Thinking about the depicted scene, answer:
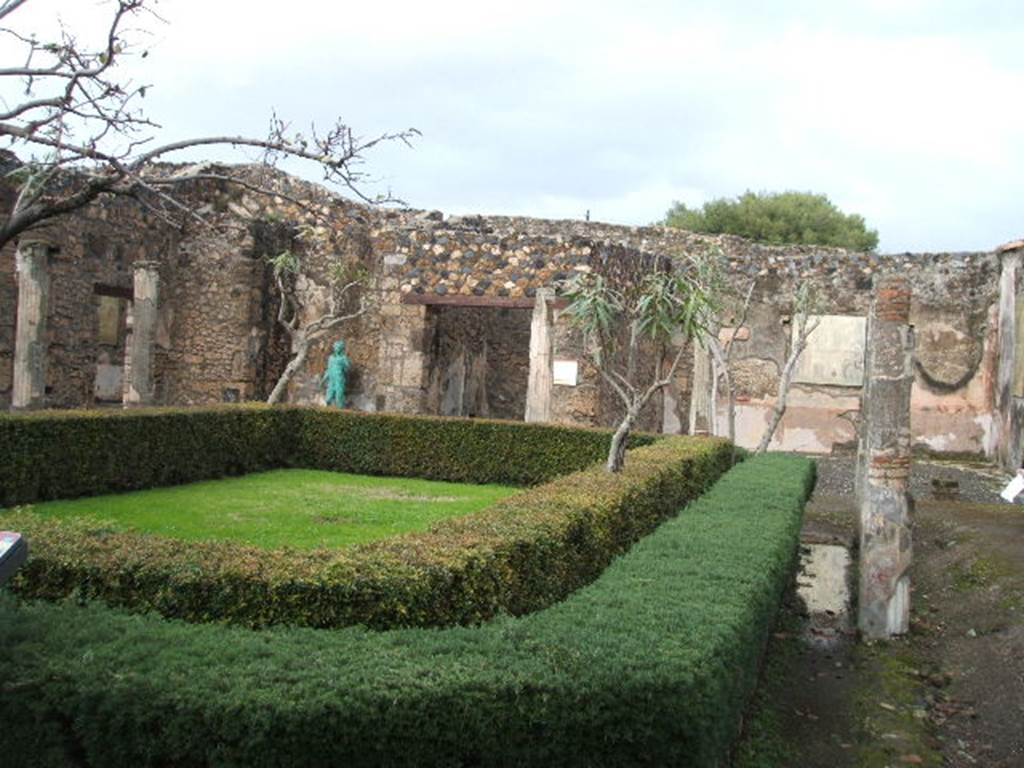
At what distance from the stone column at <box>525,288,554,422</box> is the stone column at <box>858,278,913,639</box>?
742 centimetres

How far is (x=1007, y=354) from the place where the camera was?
16.2 metres

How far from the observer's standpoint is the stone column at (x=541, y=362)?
46.6 feet

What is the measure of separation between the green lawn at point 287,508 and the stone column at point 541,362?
2.40 meters

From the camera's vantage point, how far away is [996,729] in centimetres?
550

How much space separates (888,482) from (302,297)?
426 inches

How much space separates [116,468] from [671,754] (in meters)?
7.93

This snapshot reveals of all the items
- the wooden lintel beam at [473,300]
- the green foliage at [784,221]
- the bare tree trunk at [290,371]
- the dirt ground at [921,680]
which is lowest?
the dirt ground at [921,680]

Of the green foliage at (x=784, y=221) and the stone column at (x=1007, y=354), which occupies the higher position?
the green foliage at (x=784, y=221)

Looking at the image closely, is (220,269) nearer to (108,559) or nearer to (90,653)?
(108,559)

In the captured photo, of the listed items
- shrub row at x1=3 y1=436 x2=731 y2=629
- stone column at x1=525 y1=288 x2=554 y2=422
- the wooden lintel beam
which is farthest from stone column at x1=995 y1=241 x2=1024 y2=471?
shrub row at x1=3 y1=436 x2=731 y2=629

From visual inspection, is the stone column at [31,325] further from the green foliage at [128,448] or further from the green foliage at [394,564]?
the green foliage at [394,564]

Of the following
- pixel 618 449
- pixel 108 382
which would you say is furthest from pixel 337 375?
pixel 618 449

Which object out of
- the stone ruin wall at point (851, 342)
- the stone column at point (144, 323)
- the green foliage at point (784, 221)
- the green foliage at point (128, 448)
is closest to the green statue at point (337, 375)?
the stone ruin wall at point (851, 342)

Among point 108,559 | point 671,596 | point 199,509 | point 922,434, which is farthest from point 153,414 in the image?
point 922,434
